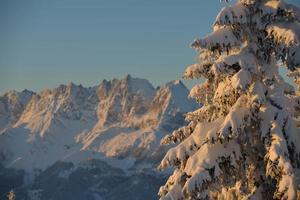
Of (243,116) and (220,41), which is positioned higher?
(220,41)

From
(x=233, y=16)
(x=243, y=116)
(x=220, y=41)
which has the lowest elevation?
(x=243, y=116)

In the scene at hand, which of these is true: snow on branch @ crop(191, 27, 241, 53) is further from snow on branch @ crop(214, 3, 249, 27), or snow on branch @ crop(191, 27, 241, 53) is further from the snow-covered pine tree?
snow on branch @ crop(214, 3, 249, 27)

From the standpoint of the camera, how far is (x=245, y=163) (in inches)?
842

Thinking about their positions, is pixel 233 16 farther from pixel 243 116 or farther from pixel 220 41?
pixel 243 116

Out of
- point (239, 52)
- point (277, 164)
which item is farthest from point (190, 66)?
point (277, 164)

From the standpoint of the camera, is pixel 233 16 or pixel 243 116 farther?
pixel 233 16

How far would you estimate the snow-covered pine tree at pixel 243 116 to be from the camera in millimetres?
20297

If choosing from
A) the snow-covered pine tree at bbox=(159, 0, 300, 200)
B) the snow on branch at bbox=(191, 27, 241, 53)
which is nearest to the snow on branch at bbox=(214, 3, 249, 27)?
the snow-covered pine tree at bbox=(159, 0, 300, 200)

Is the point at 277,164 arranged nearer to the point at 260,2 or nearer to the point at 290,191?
the point at 290,191

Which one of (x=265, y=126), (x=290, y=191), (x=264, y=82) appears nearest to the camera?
(x=290, y=191)

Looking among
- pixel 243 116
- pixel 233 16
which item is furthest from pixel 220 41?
pixel 243 116

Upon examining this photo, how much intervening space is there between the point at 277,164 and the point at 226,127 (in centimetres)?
178

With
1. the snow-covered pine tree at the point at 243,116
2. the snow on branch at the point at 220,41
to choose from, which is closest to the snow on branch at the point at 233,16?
the snow-covered pine tree at the point at 243,116

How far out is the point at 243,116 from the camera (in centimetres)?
2058
